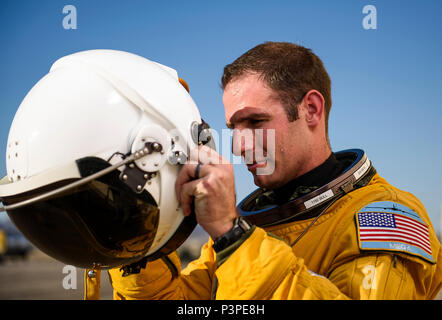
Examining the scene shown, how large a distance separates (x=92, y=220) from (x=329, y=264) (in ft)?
3.22

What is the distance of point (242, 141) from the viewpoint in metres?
1.91

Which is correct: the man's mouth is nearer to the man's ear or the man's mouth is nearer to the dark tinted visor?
the man's ear

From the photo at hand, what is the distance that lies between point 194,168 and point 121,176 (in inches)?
10.2

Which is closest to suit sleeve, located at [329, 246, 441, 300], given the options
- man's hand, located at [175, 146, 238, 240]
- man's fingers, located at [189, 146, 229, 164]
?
man's hand, located at [175, 146, 238, 240]

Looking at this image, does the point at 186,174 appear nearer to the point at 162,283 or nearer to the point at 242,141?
the point at 242,141

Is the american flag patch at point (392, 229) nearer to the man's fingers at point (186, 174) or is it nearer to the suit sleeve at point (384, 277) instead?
the suit sleeve at point (384, 277)

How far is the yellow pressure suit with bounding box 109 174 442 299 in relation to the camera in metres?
1.40

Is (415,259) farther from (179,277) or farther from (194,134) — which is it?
(179,277)

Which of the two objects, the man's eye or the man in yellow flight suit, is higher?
the man's eye

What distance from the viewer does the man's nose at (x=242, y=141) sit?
6.19ft

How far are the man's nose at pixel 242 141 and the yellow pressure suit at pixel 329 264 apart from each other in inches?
15.7

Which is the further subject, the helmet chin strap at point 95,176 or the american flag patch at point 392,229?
the american flag patch at point 392,229

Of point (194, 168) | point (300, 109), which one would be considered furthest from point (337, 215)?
point (194, 168)
